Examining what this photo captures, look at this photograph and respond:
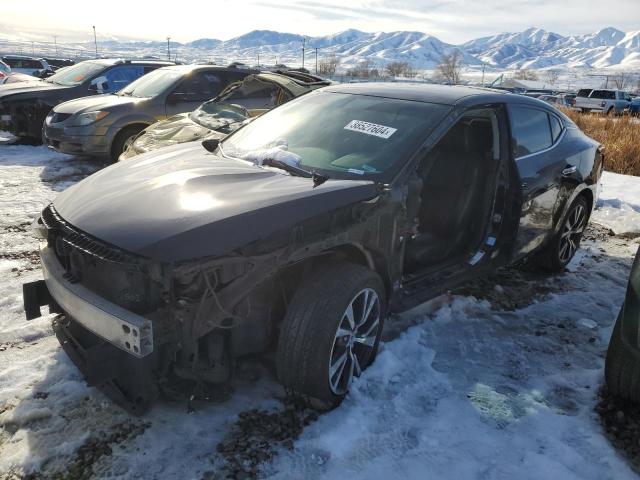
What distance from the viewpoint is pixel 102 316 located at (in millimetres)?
2141

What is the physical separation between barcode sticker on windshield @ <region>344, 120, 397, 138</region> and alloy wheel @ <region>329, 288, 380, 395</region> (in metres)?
1.03

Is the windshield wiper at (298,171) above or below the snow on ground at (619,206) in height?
above

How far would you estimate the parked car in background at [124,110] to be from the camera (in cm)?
766

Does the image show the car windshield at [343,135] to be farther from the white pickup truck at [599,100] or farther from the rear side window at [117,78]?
the white pickup truck at [599,100]

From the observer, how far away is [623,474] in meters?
2.36

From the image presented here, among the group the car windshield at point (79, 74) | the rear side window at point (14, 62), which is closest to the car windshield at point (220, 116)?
the car windshield at point (79, 74)

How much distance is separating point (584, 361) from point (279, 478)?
7.31ft

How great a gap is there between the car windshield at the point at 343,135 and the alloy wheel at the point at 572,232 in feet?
6.85

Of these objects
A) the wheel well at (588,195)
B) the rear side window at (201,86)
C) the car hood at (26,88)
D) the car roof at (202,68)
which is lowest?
the wheel well at (588,195)

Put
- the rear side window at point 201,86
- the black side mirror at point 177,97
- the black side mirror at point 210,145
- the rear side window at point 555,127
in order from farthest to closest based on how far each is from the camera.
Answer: the rear side window at point 201,86 → the black side mirror at point 177,97 → the rear side window at point 555,127 → the black side mirror at point 210,145

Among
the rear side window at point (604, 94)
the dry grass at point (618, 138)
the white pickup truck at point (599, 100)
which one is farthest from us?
the rear side window at point (604, 94)

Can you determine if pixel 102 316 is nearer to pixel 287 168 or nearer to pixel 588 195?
pixel 287 168

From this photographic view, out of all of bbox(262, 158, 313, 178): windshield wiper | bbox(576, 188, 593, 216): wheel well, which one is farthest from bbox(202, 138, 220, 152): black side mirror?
bbox(576, 188, 593, 216): wheel well

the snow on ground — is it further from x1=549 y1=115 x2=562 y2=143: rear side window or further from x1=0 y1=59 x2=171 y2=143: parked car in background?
x1=0 y1=59 x2=171 y2=143: parked car in background
